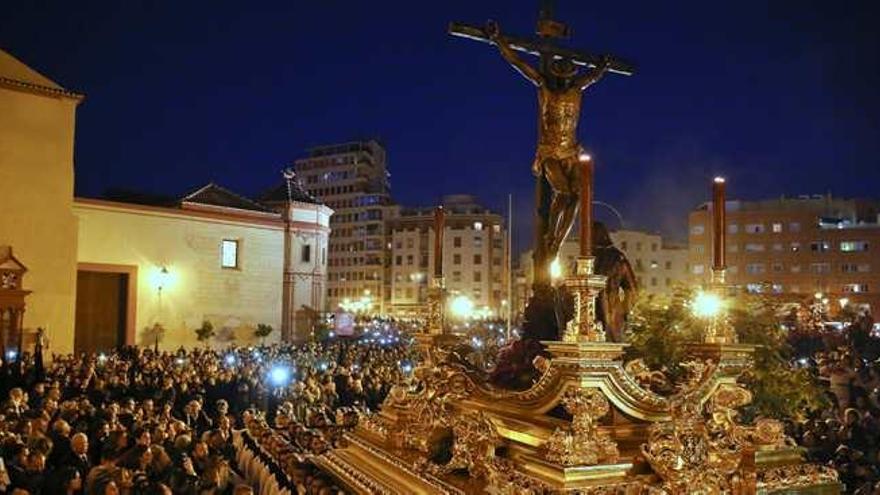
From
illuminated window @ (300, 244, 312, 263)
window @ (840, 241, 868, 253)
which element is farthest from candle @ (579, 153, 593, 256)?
window @ (840, 241, 868, 253)

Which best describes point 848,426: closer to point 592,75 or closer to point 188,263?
point 592,75

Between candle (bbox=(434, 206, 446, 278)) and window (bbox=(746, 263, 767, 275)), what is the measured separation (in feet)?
269

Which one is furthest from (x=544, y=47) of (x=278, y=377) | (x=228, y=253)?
(x=228, y=253)

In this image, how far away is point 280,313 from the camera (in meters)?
42.4

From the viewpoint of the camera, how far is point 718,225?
5.93 m

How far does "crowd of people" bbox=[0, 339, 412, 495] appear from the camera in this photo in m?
9.23

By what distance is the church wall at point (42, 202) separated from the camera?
29.1 m

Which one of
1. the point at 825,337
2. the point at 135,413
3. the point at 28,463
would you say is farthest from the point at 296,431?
the point at 825,337

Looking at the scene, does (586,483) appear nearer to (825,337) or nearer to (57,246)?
(825,337)

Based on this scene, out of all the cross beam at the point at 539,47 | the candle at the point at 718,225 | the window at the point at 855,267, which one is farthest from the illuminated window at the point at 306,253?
the window at the point at 855,267

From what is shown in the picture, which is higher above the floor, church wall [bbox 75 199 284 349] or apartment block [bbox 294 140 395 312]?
apartment block [bbox 294 140 395 312]

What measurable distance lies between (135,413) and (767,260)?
81.0 meters

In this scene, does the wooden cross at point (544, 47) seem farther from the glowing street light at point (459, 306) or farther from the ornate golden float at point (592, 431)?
the glowing street light at point (459, 306)

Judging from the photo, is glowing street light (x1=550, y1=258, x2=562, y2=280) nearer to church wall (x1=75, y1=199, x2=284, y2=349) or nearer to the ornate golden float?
the ornate golden float
